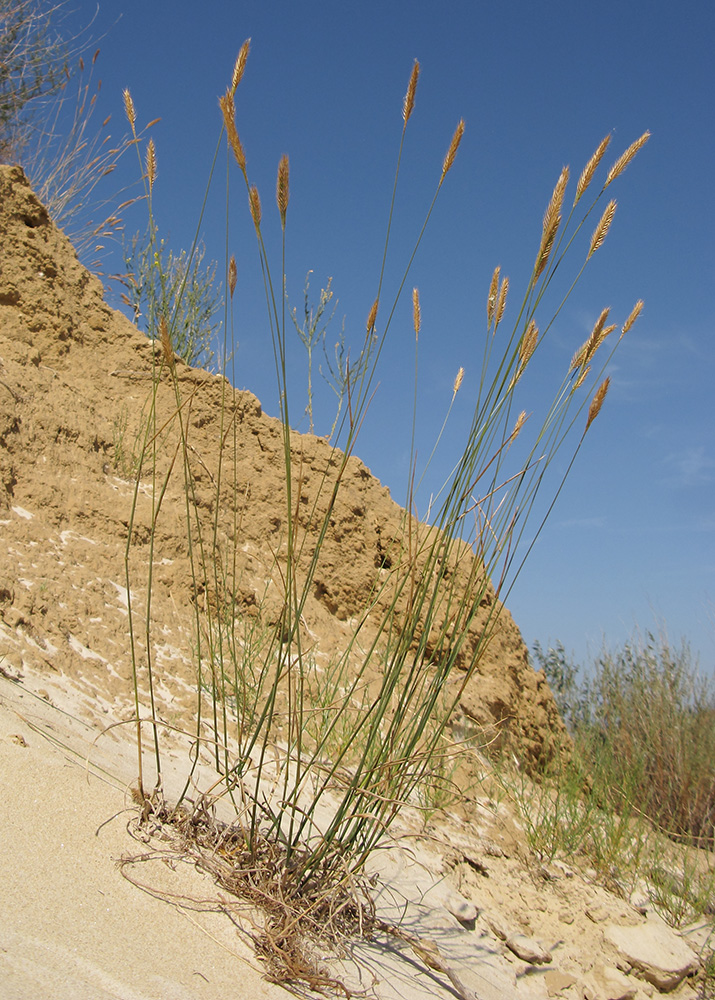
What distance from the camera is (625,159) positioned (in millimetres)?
1661

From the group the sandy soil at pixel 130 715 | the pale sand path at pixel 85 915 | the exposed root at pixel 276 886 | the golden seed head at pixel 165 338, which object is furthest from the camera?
the golden seed head at pixel 165 338

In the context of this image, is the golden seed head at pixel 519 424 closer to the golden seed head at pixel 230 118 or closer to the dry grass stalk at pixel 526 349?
the dry grass stalk at pixel 526 349

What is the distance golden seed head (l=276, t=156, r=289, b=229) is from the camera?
1515 millimetres

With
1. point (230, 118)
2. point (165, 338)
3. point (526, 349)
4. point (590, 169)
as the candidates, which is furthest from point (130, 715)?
point (590, 169)

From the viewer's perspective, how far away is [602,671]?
5746mm

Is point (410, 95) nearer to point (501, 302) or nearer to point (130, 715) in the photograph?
point (501, 302)

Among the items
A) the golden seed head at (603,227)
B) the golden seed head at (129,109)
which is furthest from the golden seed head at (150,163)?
the golden seed head at (603,227)

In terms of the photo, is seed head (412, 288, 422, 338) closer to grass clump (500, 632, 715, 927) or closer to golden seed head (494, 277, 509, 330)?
golden seed head (494, 277, 509, 330)

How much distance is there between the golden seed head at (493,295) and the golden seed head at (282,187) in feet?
1.91

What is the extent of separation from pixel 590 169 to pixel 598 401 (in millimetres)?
529

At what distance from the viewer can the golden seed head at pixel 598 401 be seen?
1.82m

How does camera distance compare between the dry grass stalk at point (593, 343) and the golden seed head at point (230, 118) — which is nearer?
the golden seed head at point (230, 118)

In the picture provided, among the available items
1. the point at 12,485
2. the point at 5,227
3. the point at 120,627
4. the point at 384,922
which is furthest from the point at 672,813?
the point at 5,227

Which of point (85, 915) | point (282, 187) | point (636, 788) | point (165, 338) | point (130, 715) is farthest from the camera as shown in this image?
point (636, 788)
